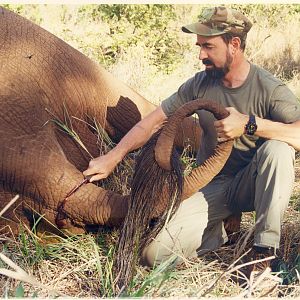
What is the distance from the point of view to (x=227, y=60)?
11.3ft

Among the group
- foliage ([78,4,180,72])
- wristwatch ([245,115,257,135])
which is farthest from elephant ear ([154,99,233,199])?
foliage ([78,4,180,72])

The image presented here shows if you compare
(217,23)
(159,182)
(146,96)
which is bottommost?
(146,96)

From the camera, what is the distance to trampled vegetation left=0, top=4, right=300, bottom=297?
114 inches

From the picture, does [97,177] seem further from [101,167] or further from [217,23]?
[217,23]

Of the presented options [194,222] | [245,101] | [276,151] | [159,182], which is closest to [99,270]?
[159,182]

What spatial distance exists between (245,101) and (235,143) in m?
0.23

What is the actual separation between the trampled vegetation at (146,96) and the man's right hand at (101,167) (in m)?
0.24

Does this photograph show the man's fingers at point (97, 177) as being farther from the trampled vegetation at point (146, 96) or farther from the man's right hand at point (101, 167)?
the trampled vegetation at point (146, 96)

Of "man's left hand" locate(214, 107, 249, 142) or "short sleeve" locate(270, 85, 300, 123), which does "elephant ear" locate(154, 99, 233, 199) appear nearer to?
"man's left hand" locate(214, 107, 249, 142)

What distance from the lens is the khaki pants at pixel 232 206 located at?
3.12m

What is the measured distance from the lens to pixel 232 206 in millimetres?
3514

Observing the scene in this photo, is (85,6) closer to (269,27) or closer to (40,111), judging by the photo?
(269,27)

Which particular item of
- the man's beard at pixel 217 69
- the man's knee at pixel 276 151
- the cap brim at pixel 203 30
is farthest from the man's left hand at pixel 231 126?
the cap brim at pixel 203 30

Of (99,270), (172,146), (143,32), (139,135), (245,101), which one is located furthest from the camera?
(143,32)
